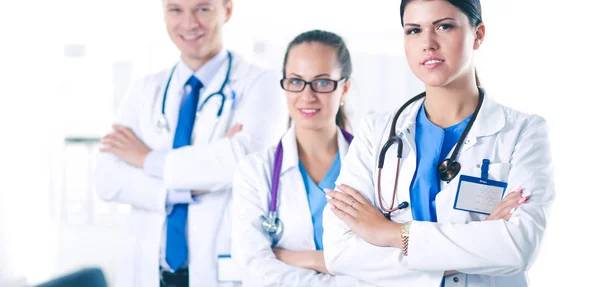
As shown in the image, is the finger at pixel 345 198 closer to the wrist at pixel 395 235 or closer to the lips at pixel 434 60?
the wrist at pixel 395 235

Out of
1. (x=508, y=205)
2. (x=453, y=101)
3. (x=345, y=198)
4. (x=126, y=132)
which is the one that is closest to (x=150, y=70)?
(x=126, y=132)

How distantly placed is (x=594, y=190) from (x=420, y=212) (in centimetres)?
210

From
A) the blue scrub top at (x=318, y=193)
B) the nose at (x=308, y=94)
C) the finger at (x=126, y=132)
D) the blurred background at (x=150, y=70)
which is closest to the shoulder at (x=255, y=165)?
the blue scrub top at (x=318, y=193)

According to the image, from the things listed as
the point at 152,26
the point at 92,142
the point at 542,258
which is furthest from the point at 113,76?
the point at 542,258

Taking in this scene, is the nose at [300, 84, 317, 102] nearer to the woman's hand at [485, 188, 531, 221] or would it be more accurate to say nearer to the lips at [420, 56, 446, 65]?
the lips at [420, 56, 446, 65]

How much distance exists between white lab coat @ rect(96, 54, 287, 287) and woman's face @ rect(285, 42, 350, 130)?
0.33 m

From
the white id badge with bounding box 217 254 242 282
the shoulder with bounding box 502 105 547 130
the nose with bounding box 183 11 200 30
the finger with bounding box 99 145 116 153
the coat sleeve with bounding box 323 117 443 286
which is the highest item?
the nose with bounding box 183 11 200 30

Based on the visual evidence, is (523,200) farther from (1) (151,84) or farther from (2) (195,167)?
(1) (151,84)

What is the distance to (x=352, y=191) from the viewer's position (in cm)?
171

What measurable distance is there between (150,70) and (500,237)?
12.2 feet

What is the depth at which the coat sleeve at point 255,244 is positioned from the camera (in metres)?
1.90

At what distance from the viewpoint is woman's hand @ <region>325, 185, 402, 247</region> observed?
1.58 metres

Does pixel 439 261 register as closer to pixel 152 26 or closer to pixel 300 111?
pixel 300 111

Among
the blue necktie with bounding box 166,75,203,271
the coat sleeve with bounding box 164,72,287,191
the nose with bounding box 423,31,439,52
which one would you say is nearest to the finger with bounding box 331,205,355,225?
the nose with bounding box 423,31,439,52
